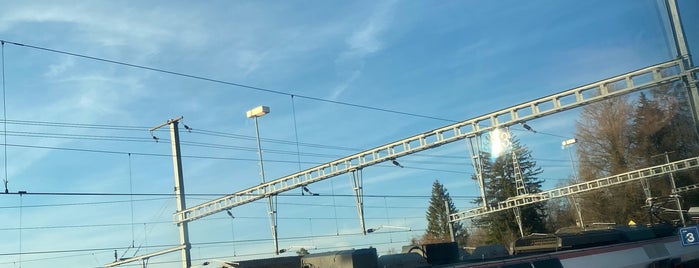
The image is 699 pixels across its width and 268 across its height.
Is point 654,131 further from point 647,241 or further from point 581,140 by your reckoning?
point 581,140

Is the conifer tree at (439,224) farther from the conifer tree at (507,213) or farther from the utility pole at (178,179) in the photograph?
the utility pole at (178,179)

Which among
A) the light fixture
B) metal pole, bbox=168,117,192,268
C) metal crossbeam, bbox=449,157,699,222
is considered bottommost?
metal crossbeam, bbox=449,157,699,222

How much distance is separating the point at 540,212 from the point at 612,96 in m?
35.4

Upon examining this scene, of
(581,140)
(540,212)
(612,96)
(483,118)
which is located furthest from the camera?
(540,212)

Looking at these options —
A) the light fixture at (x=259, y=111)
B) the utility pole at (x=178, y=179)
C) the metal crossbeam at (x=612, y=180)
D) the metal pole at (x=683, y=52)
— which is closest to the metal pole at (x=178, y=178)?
the utility pole at (x=178, y=179)

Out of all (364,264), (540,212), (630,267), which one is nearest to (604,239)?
(630,267)

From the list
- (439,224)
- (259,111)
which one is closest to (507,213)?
(439,224)

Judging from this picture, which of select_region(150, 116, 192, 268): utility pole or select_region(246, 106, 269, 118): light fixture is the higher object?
select_region(246, 106, 269, 118): light fixture

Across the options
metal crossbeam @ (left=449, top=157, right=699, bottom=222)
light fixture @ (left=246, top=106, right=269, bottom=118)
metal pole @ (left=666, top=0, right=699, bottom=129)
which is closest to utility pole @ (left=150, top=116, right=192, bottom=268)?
light fixture @ (left=246, top=106, right=269, bottom=118)

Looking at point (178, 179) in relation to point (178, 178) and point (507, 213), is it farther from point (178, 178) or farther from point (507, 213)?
point (507, 213)

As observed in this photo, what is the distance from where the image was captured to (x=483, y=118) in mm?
28531

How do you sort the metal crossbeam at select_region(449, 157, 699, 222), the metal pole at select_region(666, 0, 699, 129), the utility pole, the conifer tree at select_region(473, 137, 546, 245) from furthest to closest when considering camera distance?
the conifer tree at select_region(473, 137, 546, 245) < the utility pole < the metal crossbeam at select_region(449, 157, 699, 222) < the metal pole at select_region(666, 0, 699, 129)

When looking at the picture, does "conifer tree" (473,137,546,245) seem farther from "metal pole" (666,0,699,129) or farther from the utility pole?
"metal pole" (666,0,699,129)

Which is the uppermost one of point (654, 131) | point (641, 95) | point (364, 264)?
point (641, 95)
